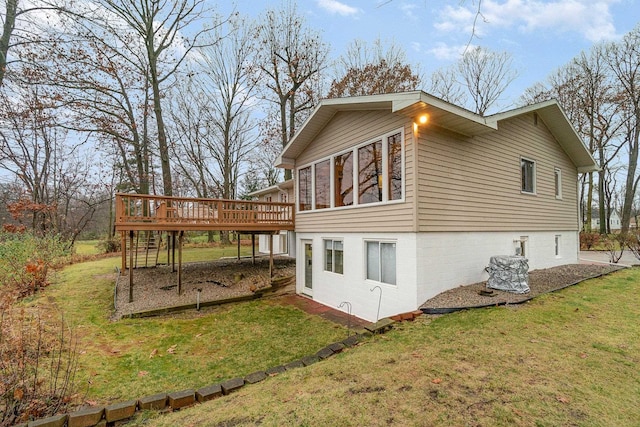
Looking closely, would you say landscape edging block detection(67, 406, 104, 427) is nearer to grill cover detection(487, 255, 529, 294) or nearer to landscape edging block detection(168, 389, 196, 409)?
landscape edging block detection(168, 389, 196, 409)

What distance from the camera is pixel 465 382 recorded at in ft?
10.5

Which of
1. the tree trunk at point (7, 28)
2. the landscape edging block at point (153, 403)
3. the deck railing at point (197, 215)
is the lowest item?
the landscape edging block at point (153, 403)

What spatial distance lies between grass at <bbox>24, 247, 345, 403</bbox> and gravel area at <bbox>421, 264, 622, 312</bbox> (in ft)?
7.57

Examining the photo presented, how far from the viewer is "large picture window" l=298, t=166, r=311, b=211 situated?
1016 centimetres

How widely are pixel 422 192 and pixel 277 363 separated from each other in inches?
171

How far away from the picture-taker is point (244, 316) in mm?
7918

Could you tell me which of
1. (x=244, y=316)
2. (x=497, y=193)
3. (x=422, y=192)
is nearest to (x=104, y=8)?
(x=244, y=316)

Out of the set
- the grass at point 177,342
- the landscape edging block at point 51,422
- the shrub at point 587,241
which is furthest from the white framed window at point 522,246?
the shrub at point 587,241

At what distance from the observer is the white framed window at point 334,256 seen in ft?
28.1

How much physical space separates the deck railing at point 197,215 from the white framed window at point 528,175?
7.39 m

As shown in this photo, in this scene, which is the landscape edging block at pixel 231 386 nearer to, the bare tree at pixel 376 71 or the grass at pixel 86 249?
the bare tree at pixel 376 71

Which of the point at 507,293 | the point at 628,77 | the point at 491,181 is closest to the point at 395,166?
the point at 491,181

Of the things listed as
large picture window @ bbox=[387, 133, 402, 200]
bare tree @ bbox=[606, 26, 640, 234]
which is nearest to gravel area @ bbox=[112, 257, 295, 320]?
large picture window @ bbox=[387, 133, 402, 200]

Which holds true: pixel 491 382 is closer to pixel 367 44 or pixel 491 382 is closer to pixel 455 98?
pixel 367 44
